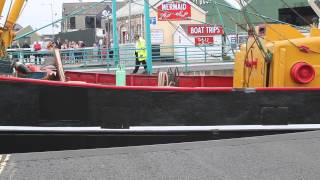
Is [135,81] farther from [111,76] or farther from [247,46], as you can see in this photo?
[247,46]

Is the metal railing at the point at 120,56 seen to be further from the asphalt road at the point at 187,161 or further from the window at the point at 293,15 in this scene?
the window at the point at 293,15

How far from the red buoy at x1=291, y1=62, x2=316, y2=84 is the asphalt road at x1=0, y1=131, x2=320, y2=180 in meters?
0.83

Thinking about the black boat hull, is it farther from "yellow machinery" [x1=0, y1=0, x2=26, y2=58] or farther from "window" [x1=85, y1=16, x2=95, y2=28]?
"window" [x1=85, y1=16, x2=95, y2=28]

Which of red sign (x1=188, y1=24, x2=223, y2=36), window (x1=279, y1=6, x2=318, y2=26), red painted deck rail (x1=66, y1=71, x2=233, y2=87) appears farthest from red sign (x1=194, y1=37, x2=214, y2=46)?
red painted deck rail (x1=66, y1=71, x2=233, y2=87)

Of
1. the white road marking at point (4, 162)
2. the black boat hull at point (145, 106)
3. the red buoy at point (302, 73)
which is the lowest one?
the white road marking at point (4, 162)

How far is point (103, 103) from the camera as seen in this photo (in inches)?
276

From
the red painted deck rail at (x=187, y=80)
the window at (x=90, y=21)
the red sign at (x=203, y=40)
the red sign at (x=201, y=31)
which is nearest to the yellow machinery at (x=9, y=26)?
the red painted deck rail at (x=187, y=80)

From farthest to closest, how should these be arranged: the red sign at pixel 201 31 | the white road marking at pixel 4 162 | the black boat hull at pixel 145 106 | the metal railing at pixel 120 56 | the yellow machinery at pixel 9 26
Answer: the red sign at pixel 201 31, the metal railing at pixel 120 56, the yellow machinery at pixel 9 26, the black boat hull at pixel 145 106, the white road marking at pixel 4 162

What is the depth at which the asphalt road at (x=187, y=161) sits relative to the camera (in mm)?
5570

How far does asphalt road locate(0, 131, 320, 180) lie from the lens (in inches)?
219

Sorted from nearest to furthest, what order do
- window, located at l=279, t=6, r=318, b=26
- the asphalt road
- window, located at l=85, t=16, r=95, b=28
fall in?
the asphalt road < window, located at l=279, t=6, r=318, b=26 < window, located at l=85, t=16, r=95, b=28

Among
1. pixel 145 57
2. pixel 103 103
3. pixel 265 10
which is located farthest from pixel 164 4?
pixel 103 103

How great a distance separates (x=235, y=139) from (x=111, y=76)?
153 inches

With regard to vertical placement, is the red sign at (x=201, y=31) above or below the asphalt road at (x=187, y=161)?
above
